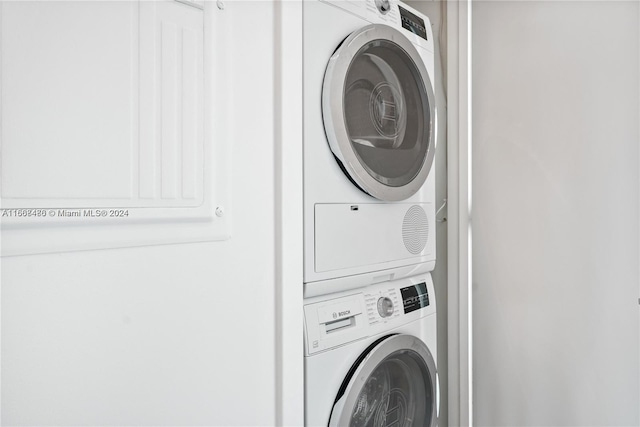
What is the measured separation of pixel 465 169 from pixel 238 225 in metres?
1.18

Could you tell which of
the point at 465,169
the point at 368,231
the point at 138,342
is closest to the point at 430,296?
the point at 368,231

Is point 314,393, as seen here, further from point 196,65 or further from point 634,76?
point 634,76

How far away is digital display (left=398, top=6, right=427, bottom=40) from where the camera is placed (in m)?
1.55

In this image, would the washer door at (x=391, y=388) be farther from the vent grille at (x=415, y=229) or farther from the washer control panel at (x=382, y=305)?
the vent grille at (x=415, y=229)

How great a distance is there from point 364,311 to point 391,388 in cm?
30

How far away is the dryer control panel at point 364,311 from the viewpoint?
3.95 feet

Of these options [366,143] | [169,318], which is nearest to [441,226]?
[366,143]

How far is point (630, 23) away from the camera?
146 cm

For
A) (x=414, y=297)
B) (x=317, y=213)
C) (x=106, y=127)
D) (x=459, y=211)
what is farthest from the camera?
(x=459, y=211)

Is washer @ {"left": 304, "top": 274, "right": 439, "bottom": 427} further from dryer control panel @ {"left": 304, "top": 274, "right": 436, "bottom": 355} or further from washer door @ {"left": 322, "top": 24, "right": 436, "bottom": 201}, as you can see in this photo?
washer door @ {"left": 322, "top": 24, "right": 436, "bottom": 201}

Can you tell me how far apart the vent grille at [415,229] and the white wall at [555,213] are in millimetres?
371

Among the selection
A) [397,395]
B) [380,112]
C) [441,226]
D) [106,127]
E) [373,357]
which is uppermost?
[380,112]

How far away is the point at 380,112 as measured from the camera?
140 centimetres

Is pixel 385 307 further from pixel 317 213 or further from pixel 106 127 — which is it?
pixel 106 127
